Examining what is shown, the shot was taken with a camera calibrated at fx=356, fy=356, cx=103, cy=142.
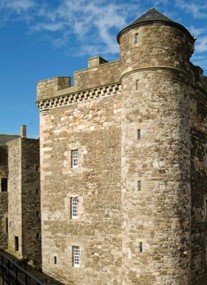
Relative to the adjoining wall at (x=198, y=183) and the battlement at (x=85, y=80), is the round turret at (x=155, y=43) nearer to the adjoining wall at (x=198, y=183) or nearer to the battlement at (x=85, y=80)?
the battlement at (x=85, y=80)

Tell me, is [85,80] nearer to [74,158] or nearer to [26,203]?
[74,158]

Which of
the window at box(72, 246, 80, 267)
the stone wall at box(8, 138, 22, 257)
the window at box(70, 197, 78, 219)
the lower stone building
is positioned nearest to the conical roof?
the window at box(70, 197, 78, 219)

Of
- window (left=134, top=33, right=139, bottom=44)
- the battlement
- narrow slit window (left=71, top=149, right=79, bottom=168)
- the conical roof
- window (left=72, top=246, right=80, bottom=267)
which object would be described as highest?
the conical roof

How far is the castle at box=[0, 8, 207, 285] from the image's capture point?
14.7m

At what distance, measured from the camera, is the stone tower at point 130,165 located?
14.7 metres

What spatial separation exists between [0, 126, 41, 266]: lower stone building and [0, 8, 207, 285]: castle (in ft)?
19.8

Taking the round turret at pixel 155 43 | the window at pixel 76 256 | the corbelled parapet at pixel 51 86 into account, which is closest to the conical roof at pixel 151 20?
the round turret at pixel 155 43

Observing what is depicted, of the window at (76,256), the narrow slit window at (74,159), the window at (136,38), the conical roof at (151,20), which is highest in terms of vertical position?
the conical roof at (151,20)

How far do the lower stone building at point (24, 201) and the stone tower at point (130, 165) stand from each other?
599cm

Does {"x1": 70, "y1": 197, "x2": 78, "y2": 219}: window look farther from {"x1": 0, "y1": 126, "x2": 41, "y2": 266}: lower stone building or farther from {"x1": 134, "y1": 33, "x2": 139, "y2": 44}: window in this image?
{"x1": 134, "y1": 33, "x2": 139, "y2": 44}: window

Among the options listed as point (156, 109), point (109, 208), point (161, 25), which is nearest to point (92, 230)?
point (109, 208)

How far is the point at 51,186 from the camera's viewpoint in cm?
1969

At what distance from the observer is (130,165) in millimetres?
15195

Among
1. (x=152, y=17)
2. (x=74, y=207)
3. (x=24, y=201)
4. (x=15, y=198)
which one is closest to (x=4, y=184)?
(x=15, y=198)
